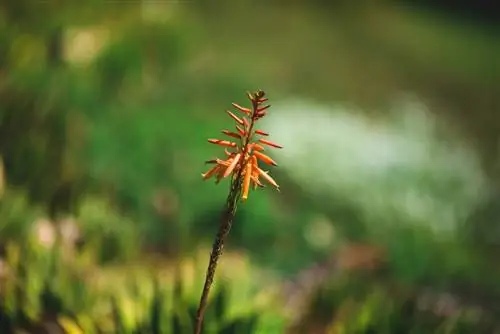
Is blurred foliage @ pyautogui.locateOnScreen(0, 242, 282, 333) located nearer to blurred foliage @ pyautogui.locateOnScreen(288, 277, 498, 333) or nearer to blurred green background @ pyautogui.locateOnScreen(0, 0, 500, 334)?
blurred green background @ pyautogui.locateOnScreen(0, 0, 500, 334)

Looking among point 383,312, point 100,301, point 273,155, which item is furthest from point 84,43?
point 383,312

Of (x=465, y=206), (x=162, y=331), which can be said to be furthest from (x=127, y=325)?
(x=465, y=206)

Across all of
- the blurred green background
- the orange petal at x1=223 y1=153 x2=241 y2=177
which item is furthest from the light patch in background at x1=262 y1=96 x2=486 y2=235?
the orange petal at x1=223 y1=153 x2=241 y2=177

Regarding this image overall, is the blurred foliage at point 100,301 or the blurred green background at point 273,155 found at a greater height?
the blurred green background at point 273,155

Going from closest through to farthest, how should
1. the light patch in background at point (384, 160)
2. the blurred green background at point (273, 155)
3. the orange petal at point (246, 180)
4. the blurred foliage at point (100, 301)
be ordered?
1. the orange petal at point (246, 180)
2. the blurred foliage at point (100, 301)
3. the blurred green background at point (273, 155)
4. the light patch in background at point (384, 160)

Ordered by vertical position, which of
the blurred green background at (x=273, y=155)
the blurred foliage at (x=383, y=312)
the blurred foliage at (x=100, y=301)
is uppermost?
the blurred green background at (x=273, y=155)

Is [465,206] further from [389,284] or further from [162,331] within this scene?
[162,331]

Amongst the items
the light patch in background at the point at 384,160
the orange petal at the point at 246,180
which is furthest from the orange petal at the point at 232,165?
the light patch in background at the point at 384,160

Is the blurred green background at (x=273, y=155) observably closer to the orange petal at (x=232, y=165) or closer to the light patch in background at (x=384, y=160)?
the light patch in background at (x=384, y=160)

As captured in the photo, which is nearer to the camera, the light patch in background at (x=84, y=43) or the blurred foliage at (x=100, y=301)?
the blurred foliage at (x=100, y=301)
